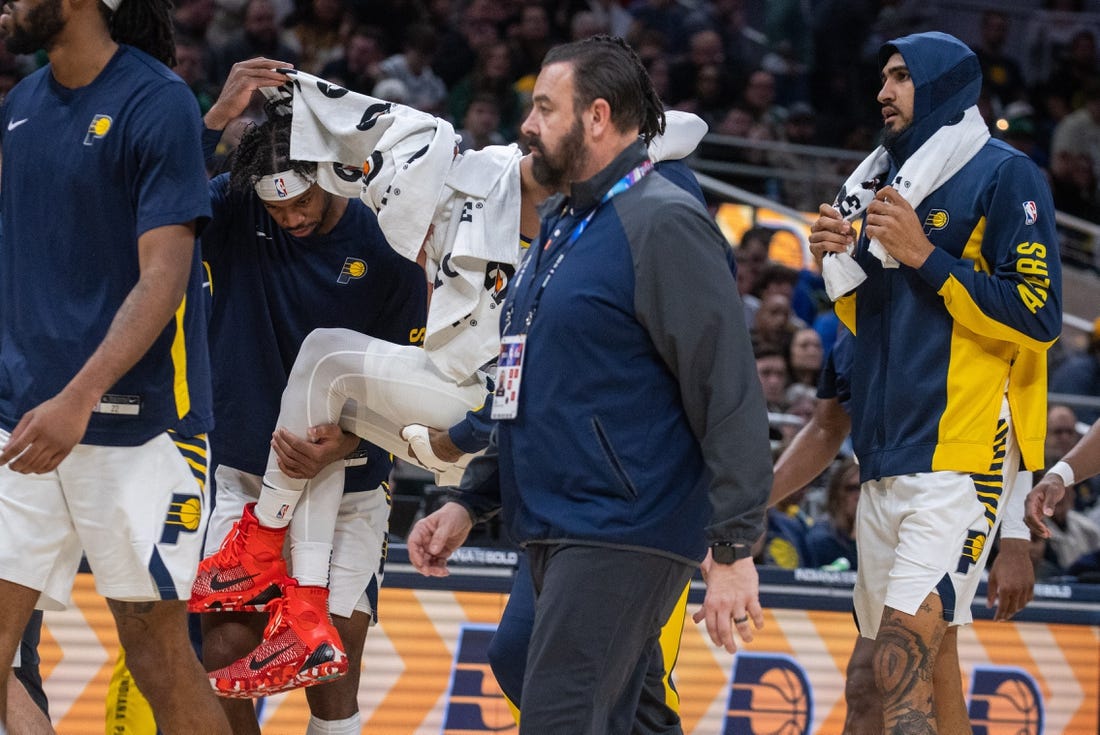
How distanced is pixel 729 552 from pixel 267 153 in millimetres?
1955

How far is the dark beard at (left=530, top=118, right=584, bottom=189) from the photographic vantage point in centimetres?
344

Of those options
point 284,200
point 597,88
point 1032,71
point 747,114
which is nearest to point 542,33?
point 747,114

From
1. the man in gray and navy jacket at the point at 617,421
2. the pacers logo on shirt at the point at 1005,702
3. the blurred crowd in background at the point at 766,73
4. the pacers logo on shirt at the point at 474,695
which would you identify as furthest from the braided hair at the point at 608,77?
the blurred crowd in background at the point at 766,73

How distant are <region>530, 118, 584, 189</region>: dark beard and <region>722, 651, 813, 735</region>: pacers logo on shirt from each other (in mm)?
3114

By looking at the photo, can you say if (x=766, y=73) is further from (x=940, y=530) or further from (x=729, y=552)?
(x=729, y=552)

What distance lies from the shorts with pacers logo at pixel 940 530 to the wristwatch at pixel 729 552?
1.35 m

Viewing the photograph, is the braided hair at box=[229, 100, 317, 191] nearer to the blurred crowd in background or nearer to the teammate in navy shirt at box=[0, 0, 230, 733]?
the teammate in navy shirt at box=[0, 0, 230, 733]

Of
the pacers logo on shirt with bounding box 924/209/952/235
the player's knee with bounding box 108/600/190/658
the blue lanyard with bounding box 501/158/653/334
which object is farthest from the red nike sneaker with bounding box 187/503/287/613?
the pacers logo on shirt with bounding box 924/209/952/235

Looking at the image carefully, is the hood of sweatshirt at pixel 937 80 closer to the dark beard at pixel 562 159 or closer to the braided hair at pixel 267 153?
the dark beard at pixel 562 159

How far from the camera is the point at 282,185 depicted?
4410 mm

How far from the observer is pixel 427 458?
4324mm

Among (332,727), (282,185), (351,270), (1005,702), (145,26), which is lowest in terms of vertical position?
(1005,702)

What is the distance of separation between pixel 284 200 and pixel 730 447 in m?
1.80

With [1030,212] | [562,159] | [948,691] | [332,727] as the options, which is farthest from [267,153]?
[948,691]
